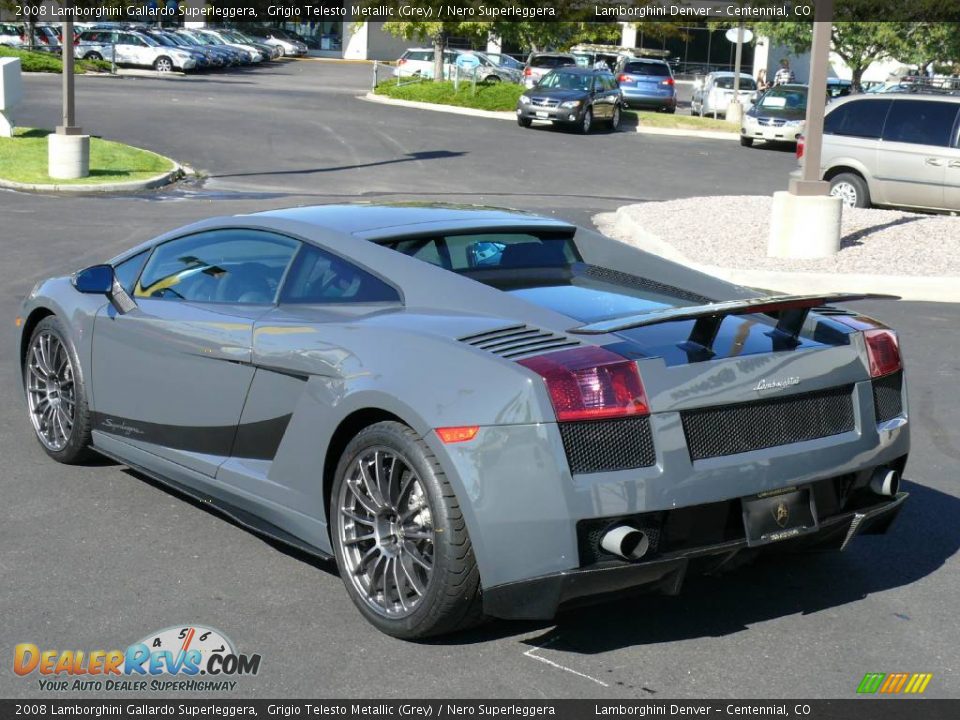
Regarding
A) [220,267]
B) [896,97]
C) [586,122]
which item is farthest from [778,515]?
[586,122]

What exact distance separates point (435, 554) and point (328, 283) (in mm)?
1342

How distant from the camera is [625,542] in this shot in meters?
4.10

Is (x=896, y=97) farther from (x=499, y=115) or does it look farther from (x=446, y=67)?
(x=446, y=67)

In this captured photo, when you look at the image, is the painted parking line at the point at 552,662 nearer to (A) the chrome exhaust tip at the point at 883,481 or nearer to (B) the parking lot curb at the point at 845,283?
(A) the chrome exhaust tip at the point at 883,481

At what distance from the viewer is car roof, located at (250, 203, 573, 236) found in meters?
5.32

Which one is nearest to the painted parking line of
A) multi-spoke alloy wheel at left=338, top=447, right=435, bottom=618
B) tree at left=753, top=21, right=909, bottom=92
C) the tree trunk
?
multi-spoke alloy wheel at left=338, top=447, right=435, bottom=618

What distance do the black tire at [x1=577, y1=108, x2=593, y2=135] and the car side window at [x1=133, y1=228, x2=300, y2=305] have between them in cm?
2862

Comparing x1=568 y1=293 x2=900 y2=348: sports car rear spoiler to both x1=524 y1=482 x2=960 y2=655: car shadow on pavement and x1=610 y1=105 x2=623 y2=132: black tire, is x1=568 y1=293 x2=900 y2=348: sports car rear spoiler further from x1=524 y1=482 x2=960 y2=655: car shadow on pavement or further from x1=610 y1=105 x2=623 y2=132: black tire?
x1=610 y1=105 x2=623 y2=132: black tire

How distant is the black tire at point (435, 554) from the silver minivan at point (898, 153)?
1547 cm

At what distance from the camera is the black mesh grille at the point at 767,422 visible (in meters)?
4.27

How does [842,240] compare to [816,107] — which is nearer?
[816,107]

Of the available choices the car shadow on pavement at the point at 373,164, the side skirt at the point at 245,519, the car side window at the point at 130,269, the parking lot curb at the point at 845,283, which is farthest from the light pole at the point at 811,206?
the car shadow on pavement at the point at 373,164
